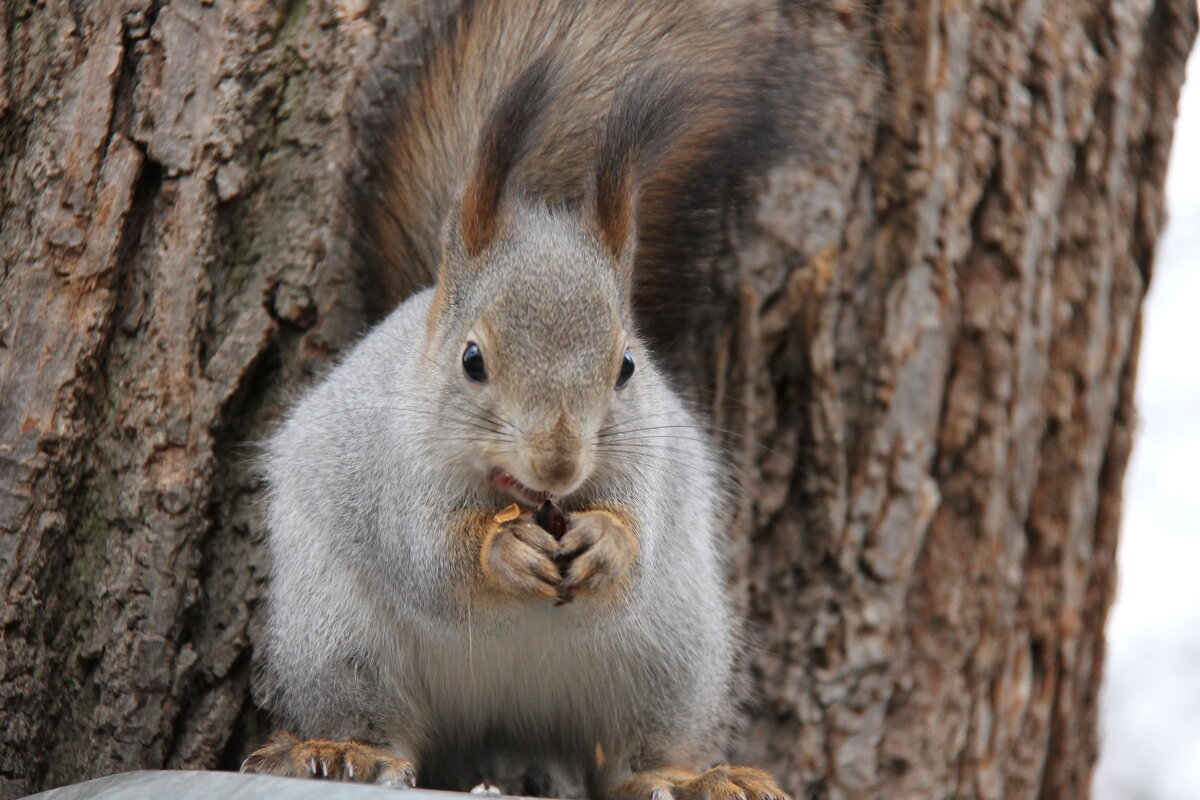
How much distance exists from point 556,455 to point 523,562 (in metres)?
0.18

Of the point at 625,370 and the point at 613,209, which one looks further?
the point at 613,209

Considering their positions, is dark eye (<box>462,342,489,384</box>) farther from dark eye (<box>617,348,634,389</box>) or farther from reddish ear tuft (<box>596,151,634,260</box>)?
reddish ear tuft (<box>596,151,634,260</box>)

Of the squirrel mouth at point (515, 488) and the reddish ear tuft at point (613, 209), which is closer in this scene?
the squirrel mouth at point (515, 488)

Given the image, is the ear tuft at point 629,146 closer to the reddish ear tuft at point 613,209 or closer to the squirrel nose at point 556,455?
the reddish ear tuft at point 613,209

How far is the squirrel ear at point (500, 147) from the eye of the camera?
1.83m

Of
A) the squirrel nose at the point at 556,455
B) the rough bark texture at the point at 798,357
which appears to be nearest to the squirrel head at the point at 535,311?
the squirrel nose at the point at 556,455

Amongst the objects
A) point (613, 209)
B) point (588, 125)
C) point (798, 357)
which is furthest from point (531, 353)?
point (798, 357)

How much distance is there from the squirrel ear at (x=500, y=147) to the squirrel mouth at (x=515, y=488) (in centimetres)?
33

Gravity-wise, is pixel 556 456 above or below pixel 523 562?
above

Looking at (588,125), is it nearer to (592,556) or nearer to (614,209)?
(614,209)

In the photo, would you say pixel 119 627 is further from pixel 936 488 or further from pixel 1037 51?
pixel 1037 51

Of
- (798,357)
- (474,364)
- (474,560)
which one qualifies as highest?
(798,357)

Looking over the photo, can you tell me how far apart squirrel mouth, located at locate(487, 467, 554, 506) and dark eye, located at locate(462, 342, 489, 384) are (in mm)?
128

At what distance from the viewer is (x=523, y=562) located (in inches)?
66.4
